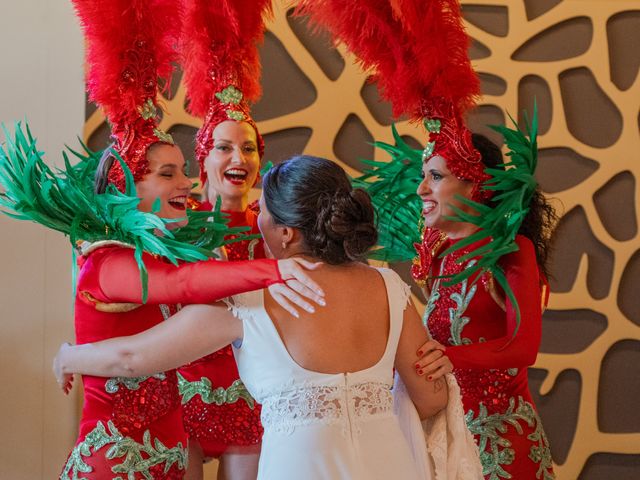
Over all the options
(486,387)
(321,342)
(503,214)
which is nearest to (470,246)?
(503,214)

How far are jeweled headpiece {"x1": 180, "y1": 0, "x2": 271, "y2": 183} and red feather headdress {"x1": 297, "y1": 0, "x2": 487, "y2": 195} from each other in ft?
0.91

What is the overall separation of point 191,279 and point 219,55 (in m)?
1.25

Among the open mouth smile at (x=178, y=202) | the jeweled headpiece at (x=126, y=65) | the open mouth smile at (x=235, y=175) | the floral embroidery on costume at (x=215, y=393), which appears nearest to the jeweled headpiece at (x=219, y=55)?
the open mouth smile at (x=235, y=175)

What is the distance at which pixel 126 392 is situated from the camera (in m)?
2.32

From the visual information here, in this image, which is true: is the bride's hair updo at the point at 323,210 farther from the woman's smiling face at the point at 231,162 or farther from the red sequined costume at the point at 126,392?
the woman's smiling face at the point at 231,162

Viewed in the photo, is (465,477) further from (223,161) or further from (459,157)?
(223,161)

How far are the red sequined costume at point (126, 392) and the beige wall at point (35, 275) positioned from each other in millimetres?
1781

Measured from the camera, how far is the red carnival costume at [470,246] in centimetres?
266

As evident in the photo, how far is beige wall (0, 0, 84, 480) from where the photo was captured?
13.2 feet

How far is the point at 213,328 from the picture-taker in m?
2.01

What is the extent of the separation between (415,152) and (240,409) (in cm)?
120

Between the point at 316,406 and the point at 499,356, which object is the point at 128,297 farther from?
the point at 499,356

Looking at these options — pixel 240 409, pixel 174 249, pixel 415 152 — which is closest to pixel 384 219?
pixel 415 152

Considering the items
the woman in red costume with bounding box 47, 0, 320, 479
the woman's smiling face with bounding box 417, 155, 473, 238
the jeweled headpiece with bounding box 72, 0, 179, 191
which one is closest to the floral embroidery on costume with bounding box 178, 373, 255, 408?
the woman in red costume with bounding box 47, 0, 320, 479
